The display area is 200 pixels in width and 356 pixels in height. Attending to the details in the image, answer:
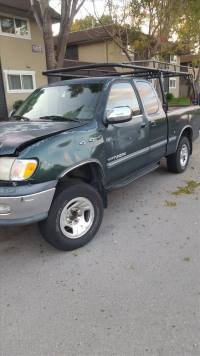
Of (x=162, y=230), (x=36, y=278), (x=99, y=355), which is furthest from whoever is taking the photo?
(x=162, y=230)

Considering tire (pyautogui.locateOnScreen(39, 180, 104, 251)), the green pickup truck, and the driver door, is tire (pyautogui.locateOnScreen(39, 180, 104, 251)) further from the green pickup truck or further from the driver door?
the driver door

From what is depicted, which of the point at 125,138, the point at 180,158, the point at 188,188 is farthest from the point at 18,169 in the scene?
the point at 180,158

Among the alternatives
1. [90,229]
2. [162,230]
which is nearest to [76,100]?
[90,229]

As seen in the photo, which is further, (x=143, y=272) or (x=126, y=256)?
(x=126, y=256)

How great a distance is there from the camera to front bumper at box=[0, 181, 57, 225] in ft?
9.11

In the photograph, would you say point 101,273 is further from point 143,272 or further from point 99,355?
point 99,355

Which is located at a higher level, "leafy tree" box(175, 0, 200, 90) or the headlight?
"leafy tree" box(175, 0, 200, 90)

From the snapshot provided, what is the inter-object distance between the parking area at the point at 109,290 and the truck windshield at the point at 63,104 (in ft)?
5.15

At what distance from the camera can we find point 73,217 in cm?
346

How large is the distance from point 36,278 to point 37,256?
0.42 meters

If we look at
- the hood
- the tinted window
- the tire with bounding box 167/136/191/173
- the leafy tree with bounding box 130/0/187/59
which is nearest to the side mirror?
the tinted window

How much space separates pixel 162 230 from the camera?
3814 millimetres

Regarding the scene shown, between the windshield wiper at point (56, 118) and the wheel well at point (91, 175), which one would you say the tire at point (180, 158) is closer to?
the wheel well at point (91, 175)

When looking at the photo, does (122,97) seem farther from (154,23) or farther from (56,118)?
(154,23)
